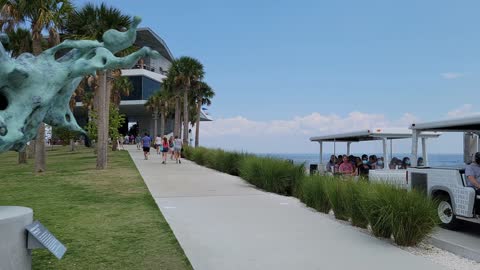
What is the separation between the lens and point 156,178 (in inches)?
675

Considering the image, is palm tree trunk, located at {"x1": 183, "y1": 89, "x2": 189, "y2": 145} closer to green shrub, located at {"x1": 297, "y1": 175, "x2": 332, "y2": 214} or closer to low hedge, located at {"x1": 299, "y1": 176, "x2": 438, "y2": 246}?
green shrub, located at {"x1": 297, "y1": 175, "x2": 332, "y2": 214}

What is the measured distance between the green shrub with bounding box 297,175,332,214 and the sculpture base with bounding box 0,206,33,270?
635cm

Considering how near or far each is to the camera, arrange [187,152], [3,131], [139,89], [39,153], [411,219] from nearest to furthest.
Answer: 1. [3,131]
2. [411,219]
3. [39,153]
4. [187,152]
5. [139,89]

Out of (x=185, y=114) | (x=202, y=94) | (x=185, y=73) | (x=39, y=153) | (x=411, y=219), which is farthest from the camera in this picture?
(x=202, y=94)

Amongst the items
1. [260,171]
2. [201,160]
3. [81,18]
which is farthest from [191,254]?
[201,160]

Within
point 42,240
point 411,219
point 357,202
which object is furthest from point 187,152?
point 42,240

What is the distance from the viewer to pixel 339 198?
929 centimetres

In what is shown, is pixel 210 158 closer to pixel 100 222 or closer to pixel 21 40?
pixel 21 40

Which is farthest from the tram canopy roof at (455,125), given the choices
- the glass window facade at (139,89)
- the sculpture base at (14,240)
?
the glass window facade at (139,89)

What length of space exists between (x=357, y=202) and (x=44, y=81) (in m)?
5.45

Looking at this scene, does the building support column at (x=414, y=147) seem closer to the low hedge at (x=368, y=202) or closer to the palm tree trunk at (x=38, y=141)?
the low hedge at (x=368, y=202)

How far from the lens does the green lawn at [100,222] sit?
6.25 metres

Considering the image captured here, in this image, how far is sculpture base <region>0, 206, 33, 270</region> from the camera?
15.3ft

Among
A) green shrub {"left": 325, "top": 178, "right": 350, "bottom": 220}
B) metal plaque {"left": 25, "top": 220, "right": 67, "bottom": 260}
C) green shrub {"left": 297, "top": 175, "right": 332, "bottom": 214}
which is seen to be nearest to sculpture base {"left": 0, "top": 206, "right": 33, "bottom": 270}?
metal plaque {"left": 25, "top": 220, "right": 67, "bottom": 260}
